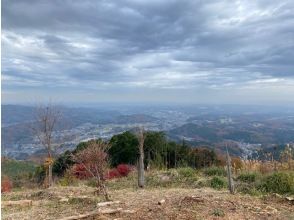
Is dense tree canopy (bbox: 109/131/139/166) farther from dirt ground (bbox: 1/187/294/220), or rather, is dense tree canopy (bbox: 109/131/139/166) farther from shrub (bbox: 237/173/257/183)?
dirt ground (bbox: 1/187/294/220)

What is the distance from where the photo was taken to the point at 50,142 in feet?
46.6

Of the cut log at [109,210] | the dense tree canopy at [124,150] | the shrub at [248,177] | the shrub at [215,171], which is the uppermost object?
the cut log at [109,210]

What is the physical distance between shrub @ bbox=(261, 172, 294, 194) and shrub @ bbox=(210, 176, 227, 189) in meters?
1.20

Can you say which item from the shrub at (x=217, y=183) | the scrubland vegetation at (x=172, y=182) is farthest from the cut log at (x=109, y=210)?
the shrub at (x=217, y=183)

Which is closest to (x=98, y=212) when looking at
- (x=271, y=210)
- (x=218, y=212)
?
(x=218, y=212)

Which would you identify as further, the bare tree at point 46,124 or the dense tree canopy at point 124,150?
the dense tree canopy at point 124,150

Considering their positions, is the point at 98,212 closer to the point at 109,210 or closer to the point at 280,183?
the point at 109,210

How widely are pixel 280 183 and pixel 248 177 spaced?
86.6 inches

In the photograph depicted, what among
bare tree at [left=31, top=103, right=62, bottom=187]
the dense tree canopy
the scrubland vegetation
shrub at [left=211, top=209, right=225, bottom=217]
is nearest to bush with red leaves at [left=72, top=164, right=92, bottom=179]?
the scrubland vegetation

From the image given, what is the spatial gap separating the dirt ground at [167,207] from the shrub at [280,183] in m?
1.21

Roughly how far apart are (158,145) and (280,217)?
18270 mm

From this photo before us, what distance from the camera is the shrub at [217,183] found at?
36.2 feet

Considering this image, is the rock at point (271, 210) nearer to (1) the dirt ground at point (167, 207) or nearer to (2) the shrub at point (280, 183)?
(1) the dirt ground at point (167, 207)

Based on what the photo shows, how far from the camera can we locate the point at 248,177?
39.9ft
